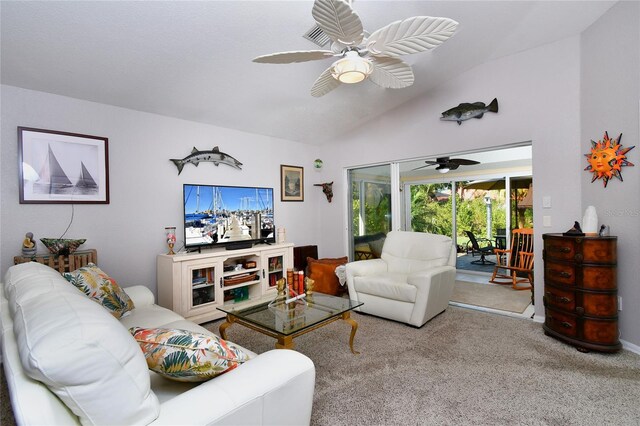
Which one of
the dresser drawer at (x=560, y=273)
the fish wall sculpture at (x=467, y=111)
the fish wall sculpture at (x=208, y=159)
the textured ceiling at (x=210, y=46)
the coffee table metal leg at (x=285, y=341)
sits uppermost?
the textured ceiling at (x=210, y=46)

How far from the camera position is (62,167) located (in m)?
2.86

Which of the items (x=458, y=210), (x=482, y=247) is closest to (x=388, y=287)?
(x=458, y=210)

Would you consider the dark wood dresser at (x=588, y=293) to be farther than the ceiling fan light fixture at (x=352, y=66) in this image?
Yes

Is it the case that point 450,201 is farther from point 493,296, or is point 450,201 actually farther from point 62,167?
point 62,167

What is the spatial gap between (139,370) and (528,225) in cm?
632

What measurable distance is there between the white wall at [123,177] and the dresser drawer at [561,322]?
3639mm

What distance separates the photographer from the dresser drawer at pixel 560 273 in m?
2.61

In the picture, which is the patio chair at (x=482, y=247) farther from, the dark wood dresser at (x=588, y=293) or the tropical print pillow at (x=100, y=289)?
the tropical print pillow at (x=100, y=289)

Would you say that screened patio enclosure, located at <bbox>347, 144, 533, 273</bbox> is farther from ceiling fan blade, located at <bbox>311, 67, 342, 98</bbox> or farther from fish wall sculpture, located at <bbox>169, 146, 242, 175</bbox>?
ceiling fan blade, located at <bbox>311, 67, 342, 98</bbox>

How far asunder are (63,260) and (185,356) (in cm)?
217

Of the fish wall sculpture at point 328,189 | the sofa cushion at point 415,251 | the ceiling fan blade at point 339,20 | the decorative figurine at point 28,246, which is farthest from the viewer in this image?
the fish wall sculpture at point 328,189

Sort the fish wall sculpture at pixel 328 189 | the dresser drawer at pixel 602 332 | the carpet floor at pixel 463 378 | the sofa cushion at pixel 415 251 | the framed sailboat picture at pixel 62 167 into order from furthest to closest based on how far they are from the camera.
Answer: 1. the fish wall sculpture at pixel 328 189
2. the sofa cushion at pixel 415 251
3. the framed sailboat picture at pixel 62 167
4. the dresser drawer at pixel 602 332
5. the carpet floor at pixel 463 378

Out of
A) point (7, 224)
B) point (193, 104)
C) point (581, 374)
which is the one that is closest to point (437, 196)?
point (581, 374)

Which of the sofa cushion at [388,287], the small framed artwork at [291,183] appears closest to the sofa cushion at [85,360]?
the sofa cushion at [388,287]
